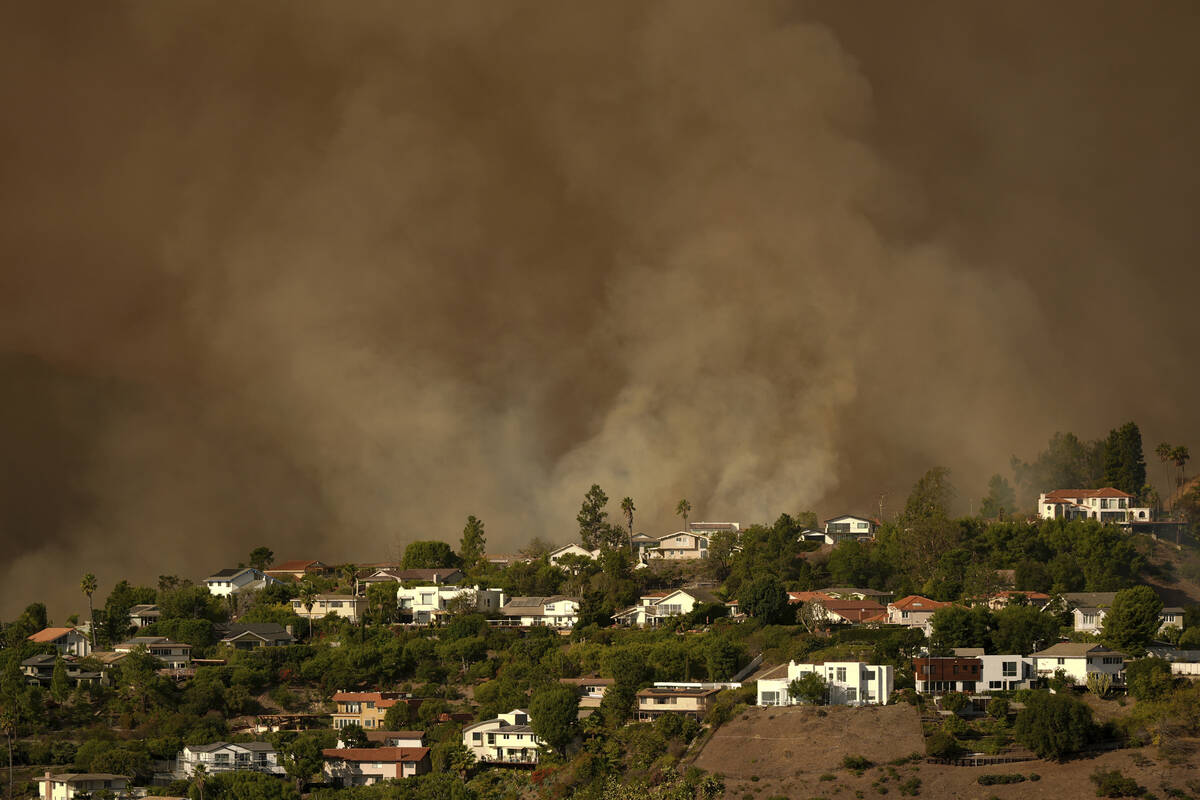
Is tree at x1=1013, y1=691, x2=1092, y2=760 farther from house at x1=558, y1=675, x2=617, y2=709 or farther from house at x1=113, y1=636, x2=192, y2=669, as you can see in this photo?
house at x1=113, y1=636, x2=192, y2=669

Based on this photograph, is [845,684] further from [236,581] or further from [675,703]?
[236,581]

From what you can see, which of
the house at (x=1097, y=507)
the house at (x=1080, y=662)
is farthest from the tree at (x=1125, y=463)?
the house at (x=1080, y=662)

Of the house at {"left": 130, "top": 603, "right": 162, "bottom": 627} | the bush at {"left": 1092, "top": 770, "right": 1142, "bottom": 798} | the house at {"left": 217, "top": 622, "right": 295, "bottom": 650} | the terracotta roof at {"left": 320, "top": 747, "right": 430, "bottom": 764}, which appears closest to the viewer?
the bush at {"left": 1092, "top": 770, "right": 1142, "bottom": 798}

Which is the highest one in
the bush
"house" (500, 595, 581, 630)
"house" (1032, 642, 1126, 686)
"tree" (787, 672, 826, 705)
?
"house" (500, 595, 581, 630)

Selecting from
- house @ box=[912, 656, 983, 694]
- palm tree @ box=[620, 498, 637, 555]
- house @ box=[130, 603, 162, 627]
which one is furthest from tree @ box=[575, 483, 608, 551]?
house @ box=[912, 656, 983, 694]

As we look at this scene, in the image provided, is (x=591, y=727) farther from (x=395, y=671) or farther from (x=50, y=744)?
(x=50, y=744)

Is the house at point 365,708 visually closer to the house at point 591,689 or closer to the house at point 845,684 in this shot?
the house at point 591,689
